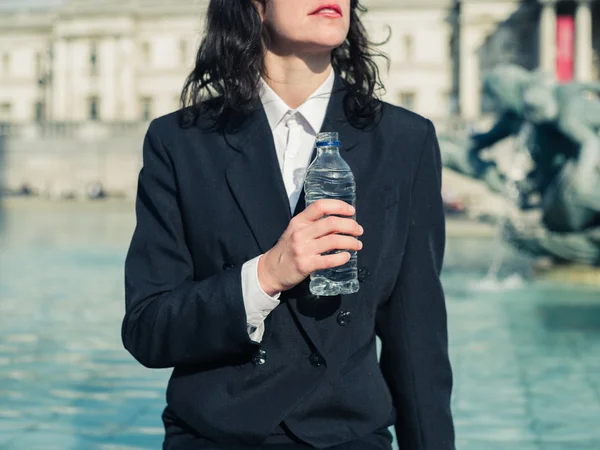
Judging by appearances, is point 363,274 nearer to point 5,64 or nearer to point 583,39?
point 583,39

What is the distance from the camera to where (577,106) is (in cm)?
1248

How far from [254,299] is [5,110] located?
74042 millimetres

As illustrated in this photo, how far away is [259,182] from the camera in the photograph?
2219mm

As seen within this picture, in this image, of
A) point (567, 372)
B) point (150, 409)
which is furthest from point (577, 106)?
point (150, 409)

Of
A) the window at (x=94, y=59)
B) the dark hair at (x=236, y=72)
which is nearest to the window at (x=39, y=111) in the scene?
the window at (x=94, y=59)

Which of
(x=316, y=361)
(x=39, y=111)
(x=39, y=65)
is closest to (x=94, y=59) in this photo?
(x=39, y=65)

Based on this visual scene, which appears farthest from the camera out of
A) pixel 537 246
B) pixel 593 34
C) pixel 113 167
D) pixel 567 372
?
pixel 593 34

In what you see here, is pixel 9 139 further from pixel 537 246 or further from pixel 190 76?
pixel 190 76

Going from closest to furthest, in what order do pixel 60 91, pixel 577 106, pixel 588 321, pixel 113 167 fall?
pixel 588 321, pixel 577 106, pixel 113 167, pixel 60 91

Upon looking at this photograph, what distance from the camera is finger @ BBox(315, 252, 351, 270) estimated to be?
76.0 inches

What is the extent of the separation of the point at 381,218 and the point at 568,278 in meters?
11.5

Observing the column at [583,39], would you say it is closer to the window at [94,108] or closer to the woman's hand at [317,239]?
the window at [94,108]

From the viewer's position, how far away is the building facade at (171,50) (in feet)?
188

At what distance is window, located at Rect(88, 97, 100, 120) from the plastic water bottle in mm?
65761
